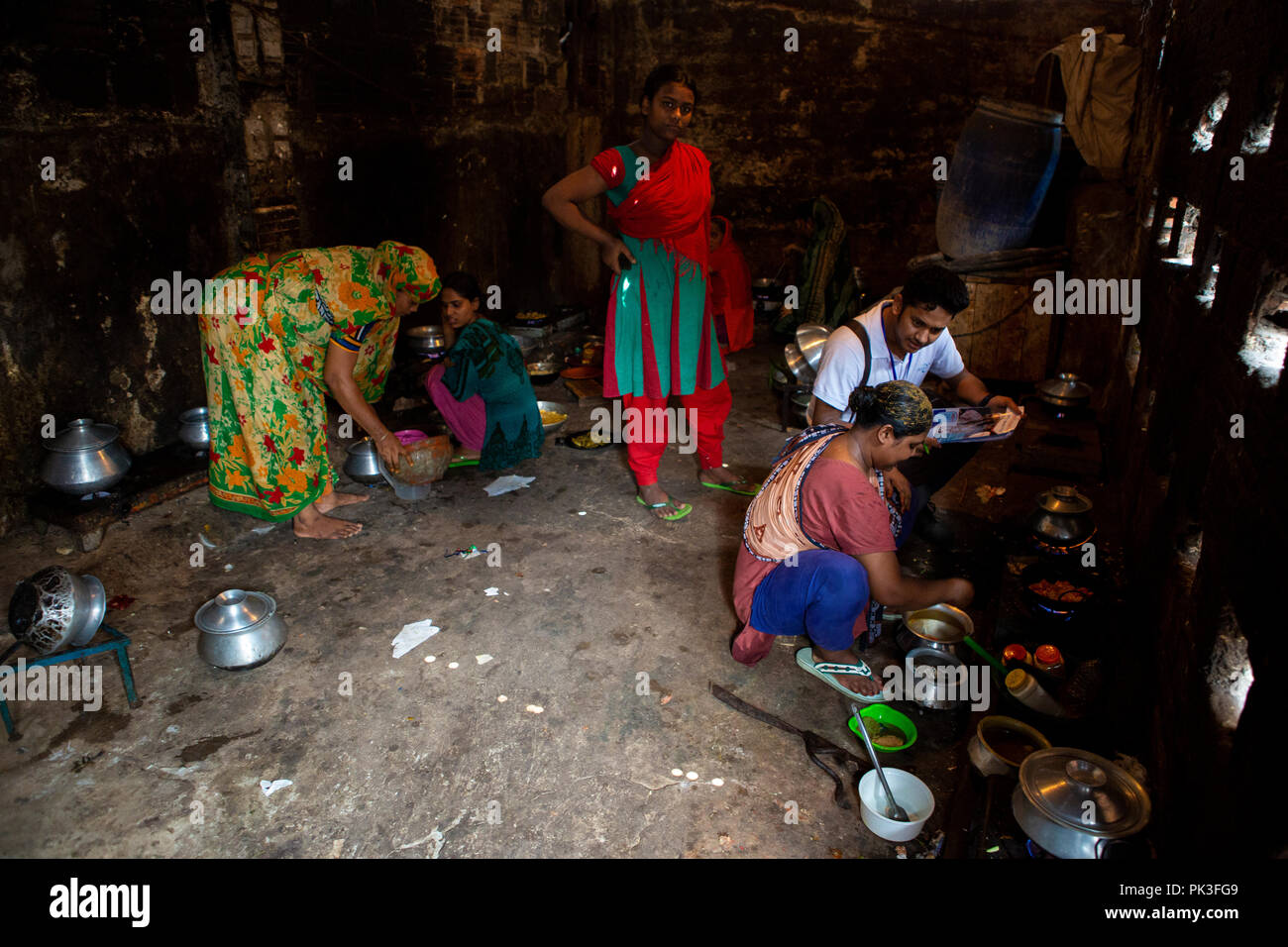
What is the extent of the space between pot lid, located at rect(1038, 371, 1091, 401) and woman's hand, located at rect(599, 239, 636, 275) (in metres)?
2.68

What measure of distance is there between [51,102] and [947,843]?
4.97 meters

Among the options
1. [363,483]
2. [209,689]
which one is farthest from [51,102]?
[209,689]

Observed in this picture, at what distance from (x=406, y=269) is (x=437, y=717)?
86.0 inches

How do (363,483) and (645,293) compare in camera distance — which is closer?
(645,293)

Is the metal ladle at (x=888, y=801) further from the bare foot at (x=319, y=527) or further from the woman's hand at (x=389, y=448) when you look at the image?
the bare foot at (x=319, y=527)

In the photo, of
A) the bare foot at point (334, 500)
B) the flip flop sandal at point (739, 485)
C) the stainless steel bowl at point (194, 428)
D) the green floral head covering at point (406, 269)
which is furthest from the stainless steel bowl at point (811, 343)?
the stainless steel bowl at point (194, 428)

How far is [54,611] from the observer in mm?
2654

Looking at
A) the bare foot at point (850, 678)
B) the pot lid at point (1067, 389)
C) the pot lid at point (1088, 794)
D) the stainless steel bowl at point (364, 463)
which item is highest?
the pot lid at point (1067, 389)

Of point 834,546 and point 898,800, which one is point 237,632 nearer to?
point 834,546

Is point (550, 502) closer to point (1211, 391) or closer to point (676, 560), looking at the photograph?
point (676, 560)

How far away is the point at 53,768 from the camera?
98.2 inches

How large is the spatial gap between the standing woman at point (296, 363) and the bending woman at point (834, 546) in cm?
211

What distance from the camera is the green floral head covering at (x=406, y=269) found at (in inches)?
149

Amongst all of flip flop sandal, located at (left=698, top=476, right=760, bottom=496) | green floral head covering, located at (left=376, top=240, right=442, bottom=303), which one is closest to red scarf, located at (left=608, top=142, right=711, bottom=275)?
green floral head covering, located at (left=376, top=240, right=442, bottom=303)
